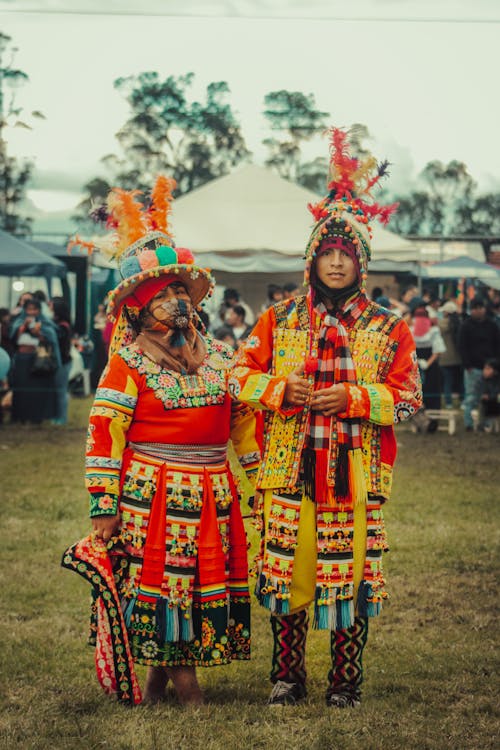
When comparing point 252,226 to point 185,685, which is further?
point 252,226

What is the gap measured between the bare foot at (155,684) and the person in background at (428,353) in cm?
1055

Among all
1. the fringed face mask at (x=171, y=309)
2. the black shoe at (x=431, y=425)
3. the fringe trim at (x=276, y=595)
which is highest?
the fringed face mask at (x=171, y=309)

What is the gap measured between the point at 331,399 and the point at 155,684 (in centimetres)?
144

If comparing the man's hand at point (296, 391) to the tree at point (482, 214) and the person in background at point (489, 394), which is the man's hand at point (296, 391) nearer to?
the person in background at point (489, 394)

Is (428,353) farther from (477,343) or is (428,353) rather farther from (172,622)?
(172,622)

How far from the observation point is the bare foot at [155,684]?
4.19 m

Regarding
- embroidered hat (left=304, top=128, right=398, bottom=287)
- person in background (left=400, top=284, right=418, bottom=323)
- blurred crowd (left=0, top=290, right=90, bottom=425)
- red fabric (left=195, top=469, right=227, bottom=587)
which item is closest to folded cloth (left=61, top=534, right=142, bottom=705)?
red fabric (left=195, top=469, right=227, bottom=587)

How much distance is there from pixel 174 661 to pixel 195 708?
22cm

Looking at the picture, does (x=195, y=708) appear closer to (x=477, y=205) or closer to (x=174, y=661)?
(x=174, y=661)

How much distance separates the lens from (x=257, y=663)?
15.9ft

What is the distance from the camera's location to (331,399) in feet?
12.6

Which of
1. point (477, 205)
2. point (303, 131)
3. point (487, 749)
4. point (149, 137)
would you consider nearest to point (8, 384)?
point (487, 749)

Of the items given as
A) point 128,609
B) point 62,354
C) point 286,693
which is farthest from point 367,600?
point 62,354

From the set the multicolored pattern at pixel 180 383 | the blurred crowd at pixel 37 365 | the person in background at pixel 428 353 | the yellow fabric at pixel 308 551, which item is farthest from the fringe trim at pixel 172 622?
the blurred crowd at pixel 37 365
